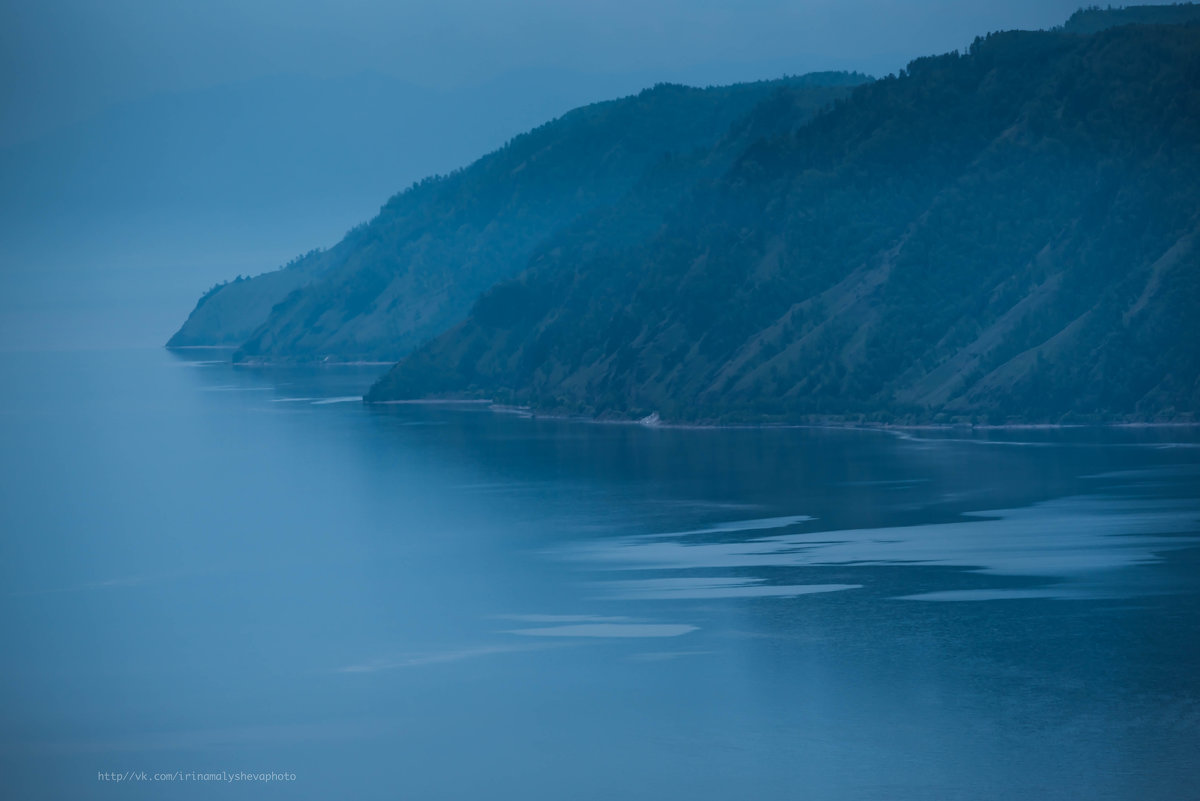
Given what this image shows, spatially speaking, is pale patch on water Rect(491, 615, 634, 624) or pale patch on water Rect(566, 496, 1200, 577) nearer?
pale patch on water Rect(491, 615, 634, 624)

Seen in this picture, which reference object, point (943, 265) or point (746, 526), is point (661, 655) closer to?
point (746, 526)

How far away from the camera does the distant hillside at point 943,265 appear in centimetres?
12625

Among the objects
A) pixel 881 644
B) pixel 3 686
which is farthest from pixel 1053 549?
pixel 3 686

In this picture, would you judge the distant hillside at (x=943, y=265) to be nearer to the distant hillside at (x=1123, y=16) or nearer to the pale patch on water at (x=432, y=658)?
the distant hillside at (x=1123, y=16)

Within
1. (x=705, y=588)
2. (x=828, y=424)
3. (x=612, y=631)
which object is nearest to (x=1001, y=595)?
(x=705, y=588)

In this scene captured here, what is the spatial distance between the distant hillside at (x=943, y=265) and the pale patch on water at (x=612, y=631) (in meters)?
78.7

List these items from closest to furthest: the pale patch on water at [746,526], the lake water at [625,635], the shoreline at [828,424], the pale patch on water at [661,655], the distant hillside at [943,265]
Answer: the lake water at [625,635] < the pale patch on water at [661,655] < the pale patch on water at [746,526] < the shoreline at [828,424] < the distant hillside at [943,265]

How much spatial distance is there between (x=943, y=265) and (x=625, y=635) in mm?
101607

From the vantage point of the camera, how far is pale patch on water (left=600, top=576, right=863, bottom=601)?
56.8 m

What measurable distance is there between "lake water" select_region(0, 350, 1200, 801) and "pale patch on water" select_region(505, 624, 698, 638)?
20cm

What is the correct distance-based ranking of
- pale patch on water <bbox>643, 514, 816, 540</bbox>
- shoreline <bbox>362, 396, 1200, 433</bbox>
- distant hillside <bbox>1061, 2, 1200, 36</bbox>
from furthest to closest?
distant hillside <bbox>1061, 2, 1200, 36</bbox> → shoreline <bbox>362, 396, 1200, 433</bbox> → pale patch on water <bbox>643, 514, 816, 540</bbox>

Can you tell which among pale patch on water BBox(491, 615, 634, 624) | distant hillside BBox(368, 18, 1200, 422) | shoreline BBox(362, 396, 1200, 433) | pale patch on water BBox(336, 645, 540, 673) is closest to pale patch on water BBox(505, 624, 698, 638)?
pale patch on water BBox(491, 615, 634, 624)

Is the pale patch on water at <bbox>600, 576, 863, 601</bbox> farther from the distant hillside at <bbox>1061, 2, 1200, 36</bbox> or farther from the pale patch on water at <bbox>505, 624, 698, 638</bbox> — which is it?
the distant hillside at <bbox>1061, 2, 1200, 36</bbox>

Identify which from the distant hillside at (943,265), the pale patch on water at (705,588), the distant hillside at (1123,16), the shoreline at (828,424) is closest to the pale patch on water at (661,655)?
the pale patch on water at (705,588)
